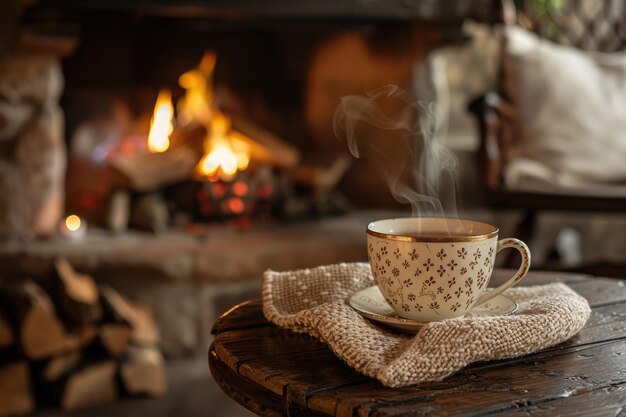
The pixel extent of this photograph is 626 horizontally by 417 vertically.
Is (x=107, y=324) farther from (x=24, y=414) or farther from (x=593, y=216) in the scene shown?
(x=593, y=216)

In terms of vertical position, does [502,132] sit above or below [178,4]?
below

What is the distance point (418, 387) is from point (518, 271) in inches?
8.0

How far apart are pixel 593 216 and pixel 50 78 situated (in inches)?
68.3

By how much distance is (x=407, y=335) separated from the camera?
2.32 ft

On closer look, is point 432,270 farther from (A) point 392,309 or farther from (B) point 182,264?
(B) point 182,264

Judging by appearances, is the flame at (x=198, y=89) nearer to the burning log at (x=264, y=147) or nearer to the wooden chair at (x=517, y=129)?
Result: the burning log at (x=264, y=147)

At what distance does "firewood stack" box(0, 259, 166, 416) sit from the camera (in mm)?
1610

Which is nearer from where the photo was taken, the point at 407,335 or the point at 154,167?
the point at 407,335

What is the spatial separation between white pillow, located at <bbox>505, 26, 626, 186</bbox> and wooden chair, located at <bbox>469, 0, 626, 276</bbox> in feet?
0.19

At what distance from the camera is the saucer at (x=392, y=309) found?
0.70m

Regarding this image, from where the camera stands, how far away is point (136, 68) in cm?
219

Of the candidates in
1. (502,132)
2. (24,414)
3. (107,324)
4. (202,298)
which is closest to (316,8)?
(502,132)

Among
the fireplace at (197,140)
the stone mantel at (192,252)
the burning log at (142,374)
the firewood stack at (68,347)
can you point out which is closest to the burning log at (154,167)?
the fireplace at (197,140)

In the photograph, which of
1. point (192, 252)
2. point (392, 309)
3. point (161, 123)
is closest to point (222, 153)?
point (161, 123)
